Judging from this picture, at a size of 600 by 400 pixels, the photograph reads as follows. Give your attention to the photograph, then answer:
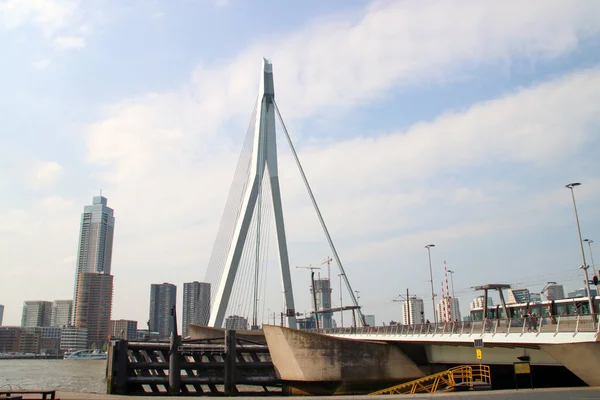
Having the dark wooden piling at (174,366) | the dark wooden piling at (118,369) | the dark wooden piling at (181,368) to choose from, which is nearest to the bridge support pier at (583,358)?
the dark wooden piling at (181,368)

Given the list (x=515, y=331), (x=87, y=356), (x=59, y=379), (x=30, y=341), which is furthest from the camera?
(x=30, y=341)

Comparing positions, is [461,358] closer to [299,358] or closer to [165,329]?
[299,358]

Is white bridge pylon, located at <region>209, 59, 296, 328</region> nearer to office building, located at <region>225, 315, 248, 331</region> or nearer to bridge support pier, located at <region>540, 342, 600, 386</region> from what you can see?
office building, located at <region>225, 315, 248, 331</region>

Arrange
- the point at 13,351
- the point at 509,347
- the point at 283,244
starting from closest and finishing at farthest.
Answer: the point at 509,347, the point at 283,244, the point at 13,351

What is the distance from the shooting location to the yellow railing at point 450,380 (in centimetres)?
2362

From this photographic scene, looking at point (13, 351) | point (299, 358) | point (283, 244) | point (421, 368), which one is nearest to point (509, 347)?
point (421, 368)

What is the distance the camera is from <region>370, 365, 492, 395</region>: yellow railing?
77.5ft

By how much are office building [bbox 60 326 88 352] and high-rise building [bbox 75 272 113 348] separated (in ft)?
14.7

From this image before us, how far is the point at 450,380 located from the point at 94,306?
178 m

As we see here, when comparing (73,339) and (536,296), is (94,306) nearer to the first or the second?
(73,339)

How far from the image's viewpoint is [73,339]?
16725cm

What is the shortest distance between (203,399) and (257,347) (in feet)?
59.5

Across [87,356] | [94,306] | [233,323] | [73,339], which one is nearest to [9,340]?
[73,339]

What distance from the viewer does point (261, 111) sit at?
154 feet
